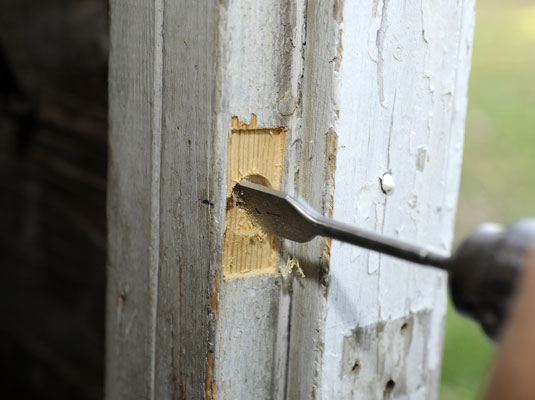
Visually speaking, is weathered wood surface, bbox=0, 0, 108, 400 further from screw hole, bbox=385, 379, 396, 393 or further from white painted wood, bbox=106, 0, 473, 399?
screw hole, bbox=385, 379, 396, 393

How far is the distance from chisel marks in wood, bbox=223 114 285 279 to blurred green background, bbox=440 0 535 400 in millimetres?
2842

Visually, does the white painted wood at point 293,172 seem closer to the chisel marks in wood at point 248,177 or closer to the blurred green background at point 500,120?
the chisel marks in wood at point 248,177

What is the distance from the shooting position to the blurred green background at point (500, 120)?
3412mm

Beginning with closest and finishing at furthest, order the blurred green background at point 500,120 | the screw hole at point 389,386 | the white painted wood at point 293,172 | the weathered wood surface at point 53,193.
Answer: the white painted wood at point 293,172 → the screw hole at point 389,386 → the weathered wood surface at point 53,193 → the blurred green background at point 500,120

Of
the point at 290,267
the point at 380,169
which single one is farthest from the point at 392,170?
the point at 290,267

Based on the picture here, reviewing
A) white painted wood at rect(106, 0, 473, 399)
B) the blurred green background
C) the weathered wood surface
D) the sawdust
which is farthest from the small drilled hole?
the blurred green background

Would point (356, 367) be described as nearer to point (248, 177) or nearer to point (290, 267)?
point (290, 267)

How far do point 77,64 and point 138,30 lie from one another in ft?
3.96

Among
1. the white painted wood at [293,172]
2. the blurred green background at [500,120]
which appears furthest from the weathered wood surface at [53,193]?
the blurred green background at [500,120]

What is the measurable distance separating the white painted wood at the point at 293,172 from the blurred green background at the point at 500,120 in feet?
8.99

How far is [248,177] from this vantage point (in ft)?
2.04

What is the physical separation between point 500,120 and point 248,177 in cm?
347

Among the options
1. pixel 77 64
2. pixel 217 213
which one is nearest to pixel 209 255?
pixel 217 213

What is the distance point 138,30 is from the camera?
0.68 meters
